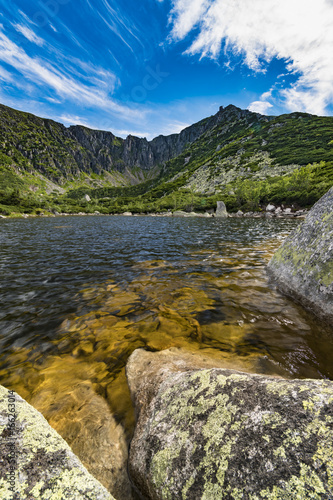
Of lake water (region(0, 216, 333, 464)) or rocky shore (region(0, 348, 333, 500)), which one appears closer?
rocky shore (region(0, 348, 333, 500))

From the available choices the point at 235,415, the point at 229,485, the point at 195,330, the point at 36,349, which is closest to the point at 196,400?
the point at 235,415

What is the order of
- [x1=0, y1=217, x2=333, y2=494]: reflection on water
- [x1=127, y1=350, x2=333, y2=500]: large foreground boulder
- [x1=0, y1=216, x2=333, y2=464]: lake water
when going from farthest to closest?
[x1=0, y1=216, x2=333, y2=464]: lake water, [x1=0, y1=217, x2=333, y2=494]: reflection on water, [x1=127, y1=350, x2=333, y2=500]: large foreground boulder

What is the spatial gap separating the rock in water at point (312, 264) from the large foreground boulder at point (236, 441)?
4.65 m

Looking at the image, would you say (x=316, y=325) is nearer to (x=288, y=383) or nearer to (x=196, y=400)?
(x=288, y=383)

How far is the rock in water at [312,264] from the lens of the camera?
6035 millimetres

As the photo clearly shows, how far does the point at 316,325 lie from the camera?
5.74 meters

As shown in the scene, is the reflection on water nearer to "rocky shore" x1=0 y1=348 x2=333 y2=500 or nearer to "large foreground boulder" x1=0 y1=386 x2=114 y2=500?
"rocky shore" x1=0 y1=348 x2=333 y2=500

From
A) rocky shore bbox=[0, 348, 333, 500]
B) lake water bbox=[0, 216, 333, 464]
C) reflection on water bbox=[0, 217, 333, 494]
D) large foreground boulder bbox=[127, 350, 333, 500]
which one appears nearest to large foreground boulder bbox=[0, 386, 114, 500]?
rocky shore bbox=[0, 348, 333, 500]

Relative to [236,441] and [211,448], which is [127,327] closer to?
[211,448]

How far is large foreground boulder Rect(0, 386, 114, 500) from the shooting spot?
1.78 metres

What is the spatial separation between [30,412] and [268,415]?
10.0 feet

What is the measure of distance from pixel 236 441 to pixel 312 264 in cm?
644

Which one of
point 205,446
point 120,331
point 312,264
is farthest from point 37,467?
point 312,264

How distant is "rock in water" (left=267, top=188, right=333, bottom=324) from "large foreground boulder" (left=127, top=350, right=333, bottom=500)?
183 inches
